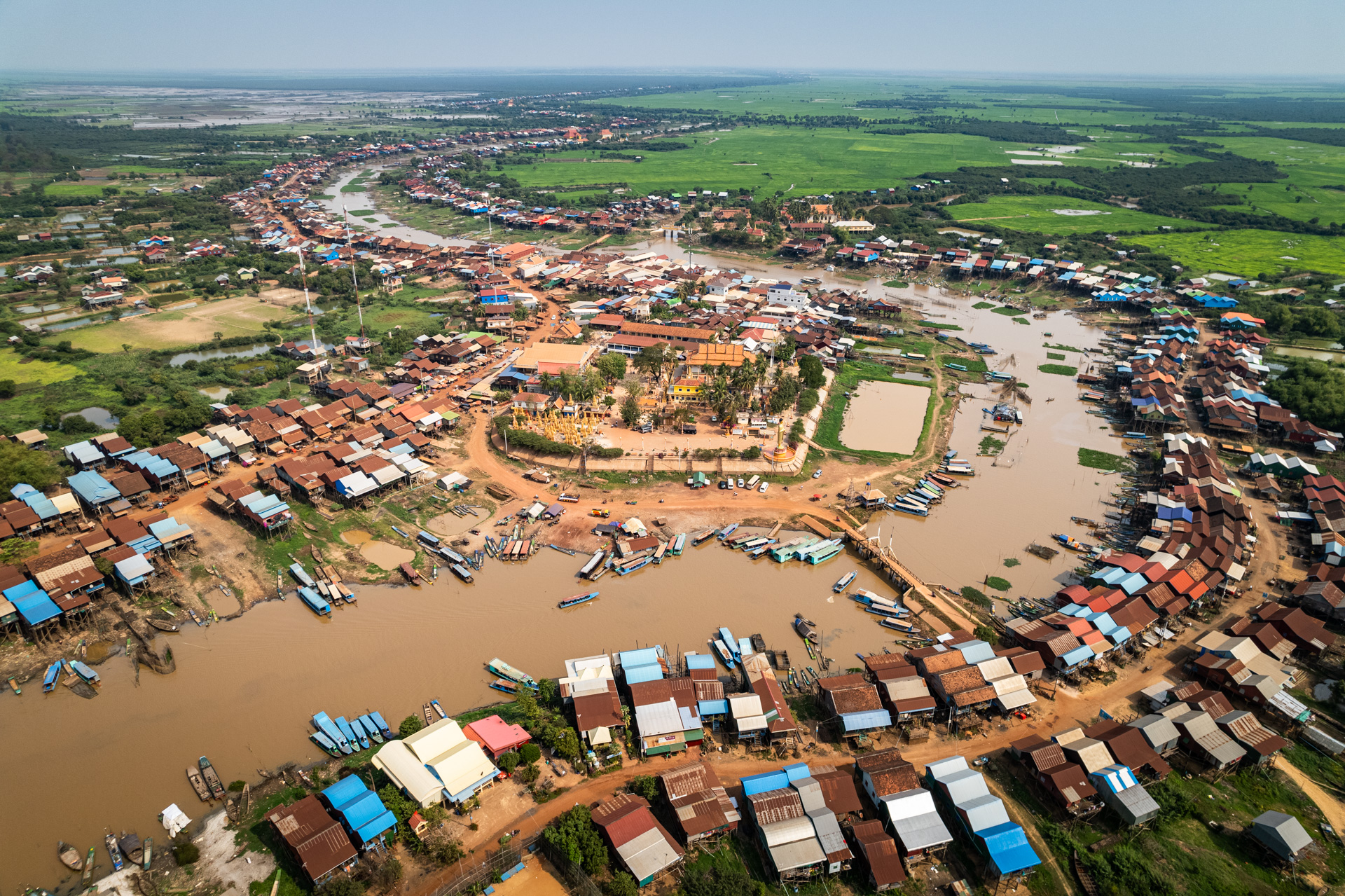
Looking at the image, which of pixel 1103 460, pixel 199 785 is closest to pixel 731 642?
pixel 199 785

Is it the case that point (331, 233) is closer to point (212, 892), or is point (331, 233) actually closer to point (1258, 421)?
point (212, 892)

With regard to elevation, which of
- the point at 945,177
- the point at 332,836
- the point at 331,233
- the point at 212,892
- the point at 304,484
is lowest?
the point at 212,892

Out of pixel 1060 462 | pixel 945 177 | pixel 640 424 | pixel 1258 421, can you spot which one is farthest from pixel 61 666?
pixel 945 177

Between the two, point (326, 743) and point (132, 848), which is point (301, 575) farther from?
A: point (132, 848)

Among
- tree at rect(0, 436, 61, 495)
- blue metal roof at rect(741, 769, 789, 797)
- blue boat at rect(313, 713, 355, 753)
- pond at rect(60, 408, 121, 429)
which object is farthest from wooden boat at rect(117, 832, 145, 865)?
pond at rect(60, 408, 121, 429)

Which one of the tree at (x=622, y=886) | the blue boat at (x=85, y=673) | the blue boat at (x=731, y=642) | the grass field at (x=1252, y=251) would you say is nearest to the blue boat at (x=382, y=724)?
the tree at (x=622, y=886)

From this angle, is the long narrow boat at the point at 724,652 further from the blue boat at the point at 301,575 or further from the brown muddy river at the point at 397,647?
the blue boat at the point at 301,575
